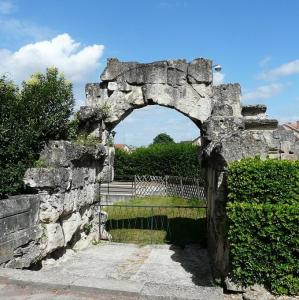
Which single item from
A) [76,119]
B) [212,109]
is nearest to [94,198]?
[76,119]

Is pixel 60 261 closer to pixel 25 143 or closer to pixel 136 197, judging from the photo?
pixel 25 143

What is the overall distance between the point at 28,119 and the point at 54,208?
192 centimetres

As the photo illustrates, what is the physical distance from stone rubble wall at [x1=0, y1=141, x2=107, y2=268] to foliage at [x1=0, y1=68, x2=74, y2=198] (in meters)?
0.28

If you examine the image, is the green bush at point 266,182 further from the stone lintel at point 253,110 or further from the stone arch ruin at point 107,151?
the stone lintel at point 253,110

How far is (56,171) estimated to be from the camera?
7789 millimetres

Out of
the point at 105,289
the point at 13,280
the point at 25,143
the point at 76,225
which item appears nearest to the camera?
the point at 105,289

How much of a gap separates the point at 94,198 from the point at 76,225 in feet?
4.32

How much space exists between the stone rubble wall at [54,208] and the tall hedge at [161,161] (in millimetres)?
15311

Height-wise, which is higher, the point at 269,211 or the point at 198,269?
the point at 269,211

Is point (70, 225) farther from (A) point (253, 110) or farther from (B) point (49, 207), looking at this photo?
(A) point (253, 110)

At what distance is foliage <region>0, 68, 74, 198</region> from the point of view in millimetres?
7418

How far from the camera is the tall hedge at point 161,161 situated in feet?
84.1

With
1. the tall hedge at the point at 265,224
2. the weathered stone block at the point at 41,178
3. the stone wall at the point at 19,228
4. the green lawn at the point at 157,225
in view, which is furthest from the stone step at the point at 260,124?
the stone wall at the point at 19,228

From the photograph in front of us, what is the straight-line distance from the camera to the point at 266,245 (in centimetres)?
518
